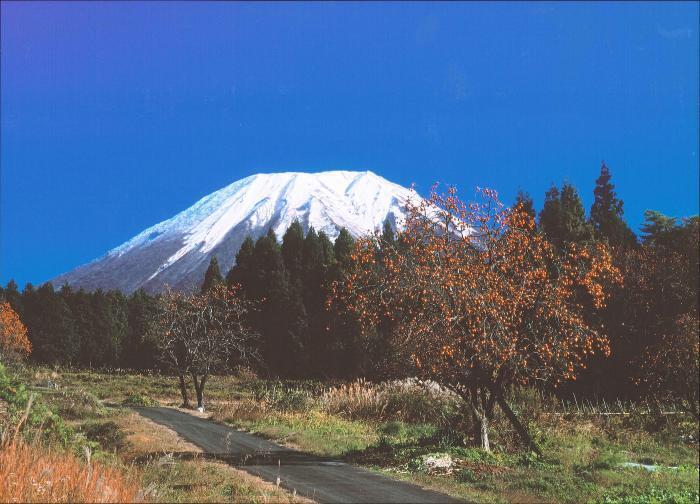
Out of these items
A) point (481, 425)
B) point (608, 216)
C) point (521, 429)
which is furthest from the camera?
point (608, 216)

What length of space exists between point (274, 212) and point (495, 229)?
18551cm

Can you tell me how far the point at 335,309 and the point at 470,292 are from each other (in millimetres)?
29836

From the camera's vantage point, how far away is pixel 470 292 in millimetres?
13453

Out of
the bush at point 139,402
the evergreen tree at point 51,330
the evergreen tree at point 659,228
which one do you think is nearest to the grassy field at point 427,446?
the bush at point 139,402

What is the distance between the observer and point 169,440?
17391 millimetres

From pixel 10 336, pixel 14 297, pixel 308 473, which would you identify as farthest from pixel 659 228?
pixel 14 297

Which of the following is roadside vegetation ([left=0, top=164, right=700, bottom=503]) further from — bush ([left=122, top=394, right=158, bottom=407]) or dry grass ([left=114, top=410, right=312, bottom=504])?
bush ([left=122, top=394, right=158, bottom=407])

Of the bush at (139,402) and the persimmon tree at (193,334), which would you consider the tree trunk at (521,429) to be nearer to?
the persimmon tree at (193,334)

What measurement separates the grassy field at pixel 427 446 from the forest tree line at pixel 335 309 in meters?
1.92

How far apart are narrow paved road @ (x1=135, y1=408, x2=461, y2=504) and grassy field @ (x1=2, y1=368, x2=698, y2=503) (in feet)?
1.76

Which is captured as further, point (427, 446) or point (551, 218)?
point (551, 218)

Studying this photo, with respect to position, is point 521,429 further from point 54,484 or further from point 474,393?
point 54,484

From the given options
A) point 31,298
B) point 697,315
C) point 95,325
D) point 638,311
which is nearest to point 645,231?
point 638,311

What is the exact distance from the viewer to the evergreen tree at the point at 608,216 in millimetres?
43119
